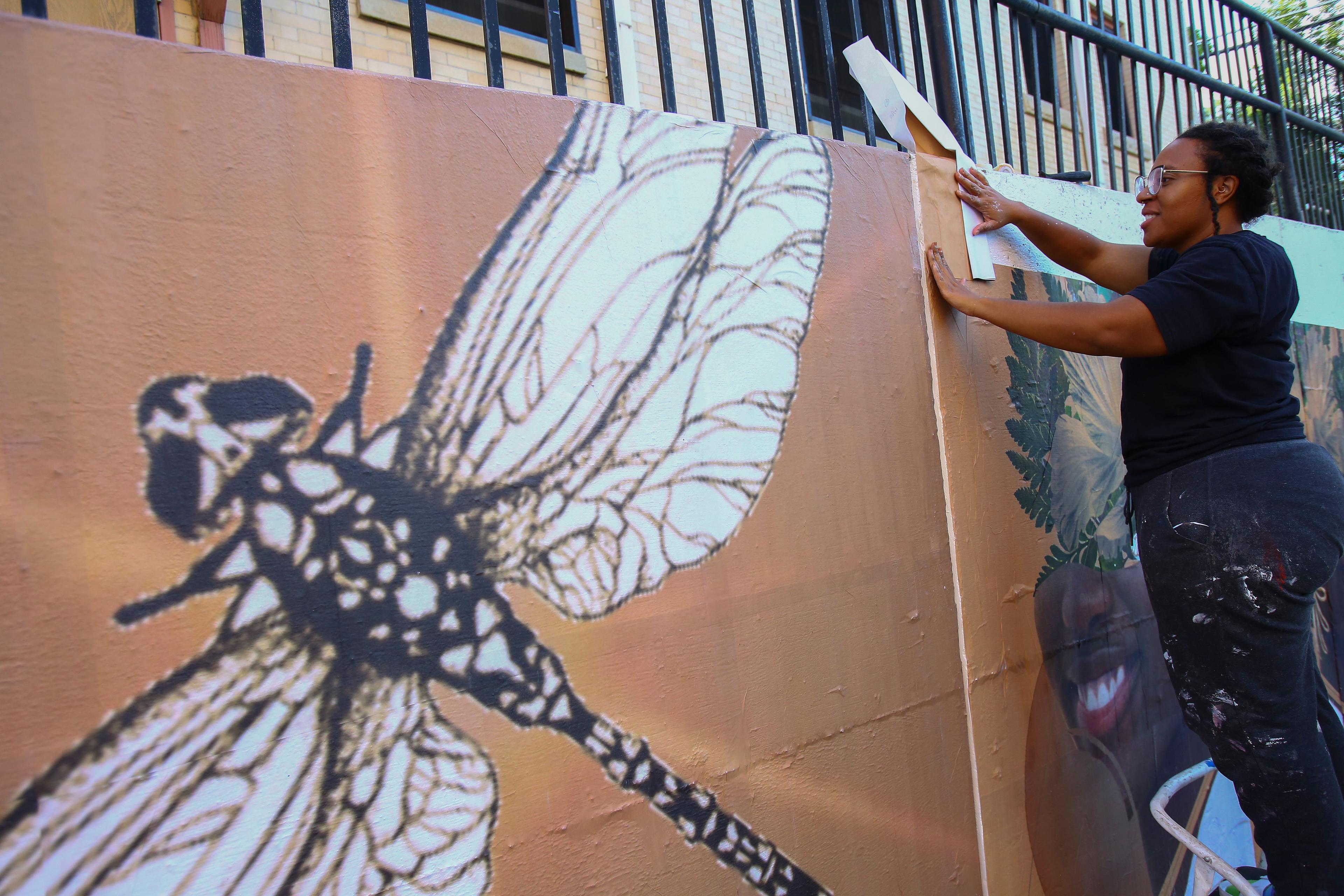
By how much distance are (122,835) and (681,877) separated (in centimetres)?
99

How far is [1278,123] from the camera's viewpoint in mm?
4496

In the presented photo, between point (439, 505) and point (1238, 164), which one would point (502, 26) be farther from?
point (439, 505)

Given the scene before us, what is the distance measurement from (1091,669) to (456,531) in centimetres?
207

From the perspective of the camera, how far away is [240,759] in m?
1.31

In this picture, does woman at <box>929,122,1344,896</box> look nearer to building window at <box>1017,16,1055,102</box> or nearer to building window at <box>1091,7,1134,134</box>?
building window at <box>1017,16,1055,102</box>

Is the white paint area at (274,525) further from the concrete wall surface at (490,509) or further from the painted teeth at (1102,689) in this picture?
the painted teeth at (1102,689)

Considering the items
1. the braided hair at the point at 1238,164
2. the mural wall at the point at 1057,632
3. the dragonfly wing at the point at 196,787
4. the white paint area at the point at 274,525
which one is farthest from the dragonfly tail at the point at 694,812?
the braided hair at the point at 1238,164

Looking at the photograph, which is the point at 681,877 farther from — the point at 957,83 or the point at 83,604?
the point at 957,83

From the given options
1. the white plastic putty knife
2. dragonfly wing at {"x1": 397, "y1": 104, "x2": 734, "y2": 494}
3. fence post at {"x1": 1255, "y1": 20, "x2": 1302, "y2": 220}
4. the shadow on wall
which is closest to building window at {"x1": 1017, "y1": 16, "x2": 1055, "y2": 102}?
the white plastic putty knife

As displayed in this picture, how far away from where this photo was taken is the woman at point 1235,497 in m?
2.03

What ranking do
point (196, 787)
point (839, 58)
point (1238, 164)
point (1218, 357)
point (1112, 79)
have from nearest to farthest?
point (196, 787)
point (1218, 357)
point (1238, 164)
point (1112, 79)
point (839, 58)

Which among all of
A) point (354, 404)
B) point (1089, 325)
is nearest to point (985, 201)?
point (1089, 325)

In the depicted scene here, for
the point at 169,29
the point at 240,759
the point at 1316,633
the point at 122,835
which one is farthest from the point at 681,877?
the point at 169,29

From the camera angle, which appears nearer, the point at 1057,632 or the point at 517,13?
the point at 1057,632
